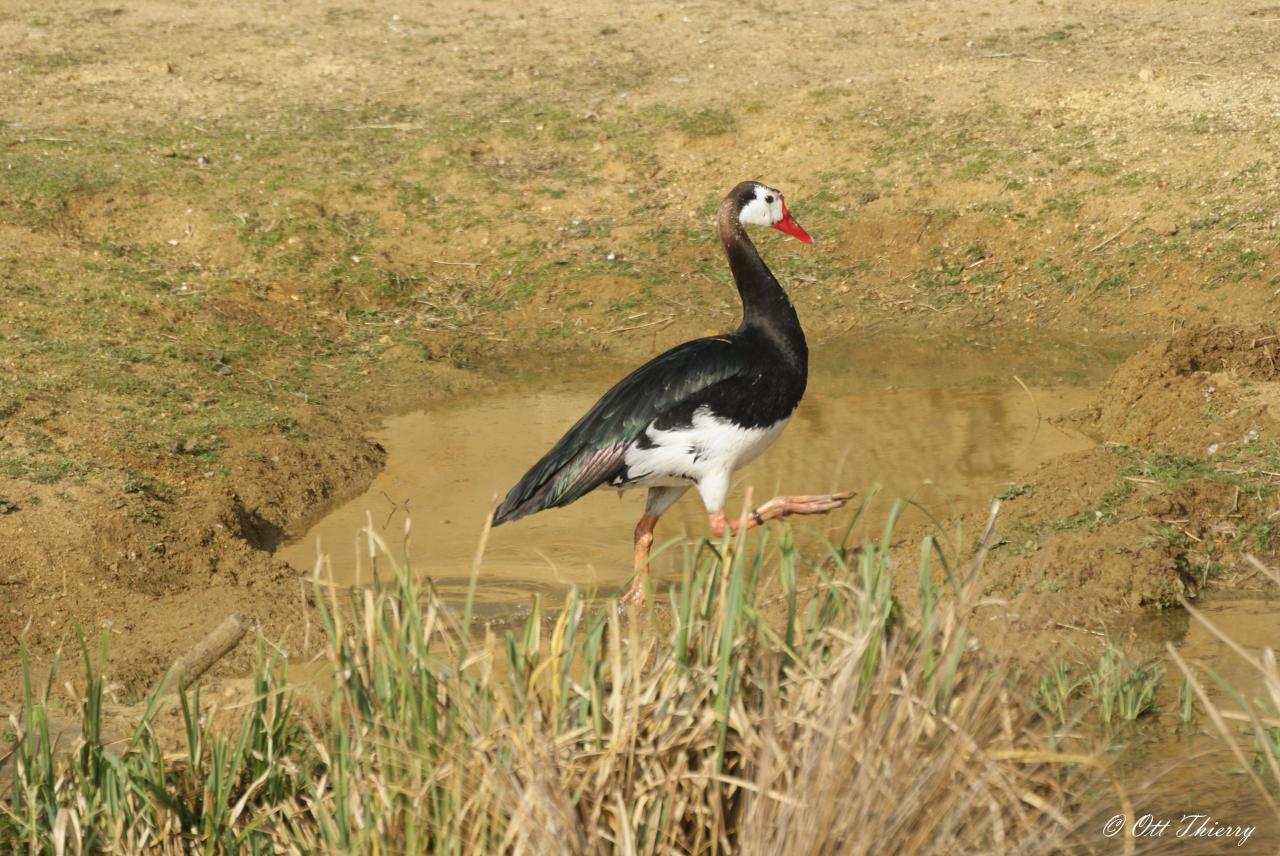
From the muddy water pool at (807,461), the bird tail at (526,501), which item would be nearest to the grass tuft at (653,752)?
the muddy water pool at (807,461)

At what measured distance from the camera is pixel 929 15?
13.4 metres

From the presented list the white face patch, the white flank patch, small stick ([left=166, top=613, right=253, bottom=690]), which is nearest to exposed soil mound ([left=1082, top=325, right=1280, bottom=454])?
the white face patch

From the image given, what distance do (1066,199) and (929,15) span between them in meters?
3.96

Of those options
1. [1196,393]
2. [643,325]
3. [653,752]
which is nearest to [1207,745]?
[653,752]

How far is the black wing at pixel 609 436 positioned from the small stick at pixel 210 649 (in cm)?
146

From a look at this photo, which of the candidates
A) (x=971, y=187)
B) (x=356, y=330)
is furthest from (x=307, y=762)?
(x=971, y=187)

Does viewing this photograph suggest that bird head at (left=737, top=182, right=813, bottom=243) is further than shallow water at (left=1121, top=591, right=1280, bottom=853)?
Yes

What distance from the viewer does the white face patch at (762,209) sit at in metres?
6.83

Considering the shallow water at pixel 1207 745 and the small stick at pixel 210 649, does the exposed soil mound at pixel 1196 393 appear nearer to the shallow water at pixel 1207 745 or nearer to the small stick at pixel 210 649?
the shallow water at pixel 1207 745

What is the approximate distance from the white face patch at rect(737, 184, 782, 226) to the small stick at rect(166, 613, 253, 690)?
3.13 metres

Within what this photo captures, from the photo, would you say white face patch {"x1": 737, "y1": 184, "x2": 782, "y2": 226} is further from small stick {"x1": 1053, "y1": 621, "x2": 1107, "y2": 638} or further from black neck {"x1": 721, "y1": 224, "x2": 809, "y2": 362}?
small stick {"x1": 1053, "y1": 621, "x2": 1107, "y2": 638}

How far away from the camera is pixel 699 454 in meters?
5.97

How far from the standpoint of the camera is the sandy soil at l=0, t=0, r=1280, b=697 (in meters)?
6.09

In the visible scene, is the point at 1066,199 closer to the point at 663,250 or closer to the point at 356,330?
the point at 663,250
